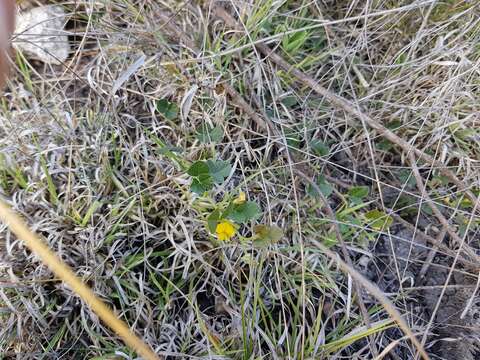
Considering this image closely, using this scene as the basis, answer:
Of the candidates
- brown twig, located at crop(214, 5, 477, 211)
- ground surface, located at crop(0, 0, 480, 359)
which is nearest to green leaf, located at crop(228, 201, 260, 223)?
ground surface, located at crop(0, 0, 480, 359)

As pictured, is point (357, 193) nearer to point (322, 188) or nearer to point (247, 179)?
point (322, 188)

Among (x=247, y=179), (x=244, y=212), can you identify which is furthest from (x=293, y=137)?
(x=244, y=212)

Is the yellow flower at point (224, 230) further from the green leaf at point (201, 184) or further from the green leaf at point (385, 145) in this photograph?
the green leaf at point (385, 145)

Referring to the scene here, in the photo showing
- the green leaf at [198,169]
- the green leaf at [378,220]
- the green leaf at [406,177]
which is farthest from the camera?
the green leaf at [406,177]

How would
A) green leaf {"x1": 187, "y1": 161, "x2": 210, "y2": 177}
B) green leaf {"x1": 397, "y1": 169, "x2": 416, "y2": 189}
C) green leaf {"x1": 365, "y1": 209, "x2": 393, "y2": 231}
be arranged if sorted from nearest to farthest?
green leaf {"x1": 187, "y1": 161, "x2": 210, "y2": 177} < green leaf {"x1": 365, "y1": 209, "x2": 393, "y2": 231} < green leaf {"x1": 397, "y1": 169, "x2": 416, "y2": 189}

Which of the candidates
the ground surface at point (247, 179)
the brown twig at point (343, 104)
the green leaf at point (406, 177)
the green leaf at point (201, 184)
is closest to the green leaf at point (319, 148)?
the ground surface at point (247, 179)

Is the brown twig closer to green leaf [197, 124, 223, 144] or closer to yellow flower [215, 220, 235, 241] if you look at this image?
green leaf [197, 124, 223, 144]
